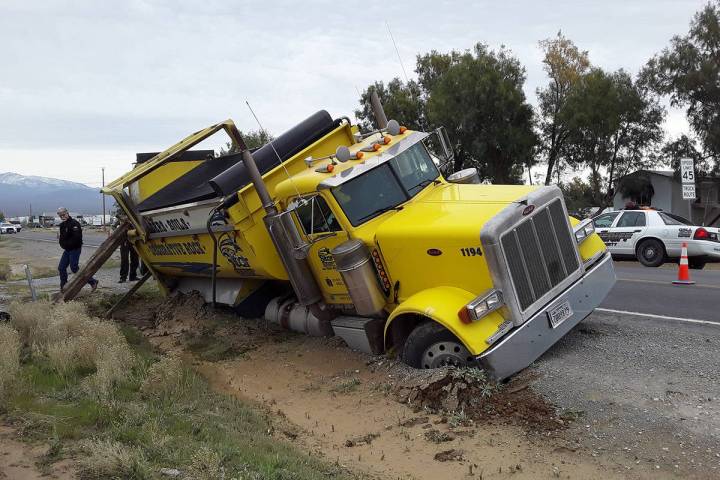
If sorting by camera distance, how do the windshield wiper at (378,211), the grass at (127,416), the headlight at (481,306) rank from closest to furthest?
1. the grass at (127,416)
2. the headlight at (481,306)
3. the windshield wiper at (378,211)

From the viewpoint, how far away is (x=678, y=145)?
31.4 m

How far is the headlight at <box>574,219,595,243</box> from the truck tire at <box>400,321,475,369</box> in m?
2.11

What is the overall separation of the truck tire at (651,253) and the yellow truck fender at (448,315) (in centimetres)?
1180

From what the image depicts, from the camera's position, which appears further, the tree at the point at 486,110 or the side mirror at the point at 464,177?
the tree at the point at 486,110

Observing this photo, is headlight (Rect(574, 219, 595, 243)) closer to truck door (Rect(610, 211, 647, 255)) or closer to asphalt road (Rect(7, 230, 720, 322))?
asphalt road (Rect(7, 230, 720, 322))

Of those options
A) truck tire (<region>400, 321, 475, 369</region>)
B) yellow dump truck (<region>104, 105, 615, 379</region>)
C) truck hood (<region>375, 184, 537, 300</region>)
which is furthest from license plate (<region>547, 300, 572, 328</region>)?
truck tire (<region>400, 321, 475, 369</region>)

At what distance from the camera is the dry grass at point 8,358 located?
6.05 m

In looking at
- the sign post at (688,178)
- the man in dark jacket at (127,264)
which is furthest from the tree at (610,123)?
the man in dark jacket at (127,264)

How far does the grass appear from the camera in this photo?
449cm

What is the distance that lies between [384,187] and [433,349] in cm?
206

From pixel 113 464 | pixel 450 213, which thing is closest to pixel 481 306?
pixel 450 213

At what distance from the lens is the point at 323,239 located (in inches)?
299

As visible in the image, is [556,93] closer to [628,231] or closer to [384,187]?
[628,231]

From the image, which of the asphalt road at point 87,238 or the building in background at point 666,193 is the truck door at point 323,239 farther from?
the asphalt road at point 87,238
